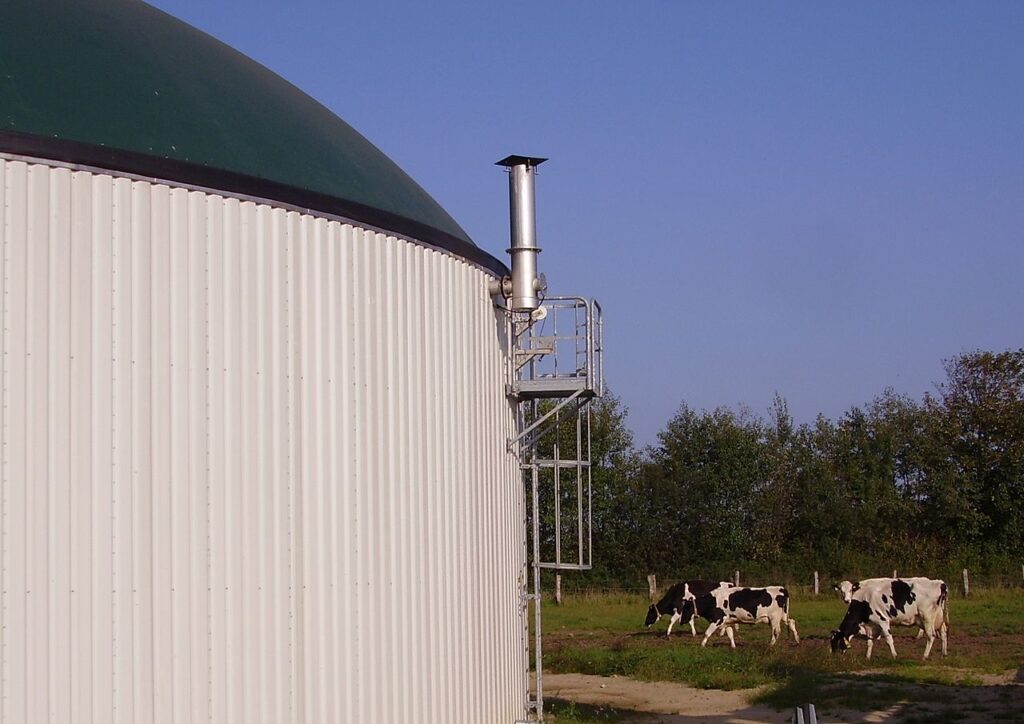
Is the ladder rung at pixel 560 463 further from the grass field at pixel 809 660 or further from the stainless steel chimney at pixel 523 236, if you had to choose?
the grass field at pixel 809 660

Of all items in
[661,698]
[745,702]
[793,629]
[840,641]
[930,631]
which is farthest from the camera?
[793,629]

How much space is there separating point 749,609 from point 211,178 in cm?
2132

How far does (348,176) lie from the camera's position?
13.3 meters

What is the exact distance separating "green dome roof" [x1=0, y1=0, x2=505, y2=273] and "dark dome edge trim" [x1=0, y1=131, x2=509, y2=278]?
0.04 feet

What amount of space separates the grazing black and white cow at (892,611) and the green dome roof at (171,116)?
49.6 feet

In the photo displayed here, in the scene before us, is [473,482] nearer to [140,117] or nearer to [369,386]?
[369,386]

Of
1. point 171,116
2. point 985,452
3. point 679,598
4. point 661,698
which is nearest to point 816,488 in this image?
point 985,452

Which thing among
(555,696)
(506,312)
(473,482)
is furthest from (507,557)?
(555,696)

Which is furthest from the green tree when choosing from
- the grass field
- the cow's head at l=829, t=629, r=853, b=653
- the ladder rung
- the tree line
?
the ladder rung

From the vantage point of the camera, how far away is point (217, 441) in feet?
34.6

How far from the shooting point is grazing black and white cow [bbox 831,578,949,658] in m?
26.0

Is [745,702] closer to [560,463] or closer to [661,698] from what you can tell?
[661,698]

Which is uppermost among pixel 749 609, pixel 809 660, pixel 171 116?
pixel 171 116

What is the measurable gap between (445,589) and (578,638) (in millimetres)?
17818
